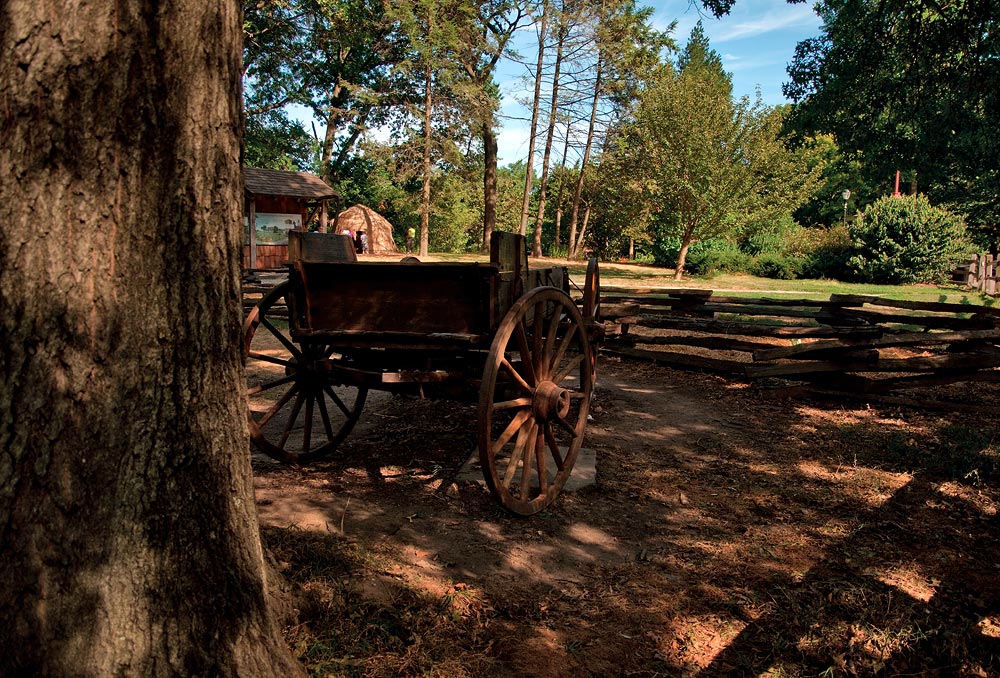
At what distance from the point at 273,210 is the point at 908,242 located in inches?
845

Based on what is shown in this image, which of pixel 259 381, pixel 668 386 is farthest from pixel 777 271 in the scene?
pixel 259 381

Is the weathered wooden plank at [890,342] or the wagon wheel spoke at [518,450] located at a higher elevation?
the weathered wooden plank at [890,342]

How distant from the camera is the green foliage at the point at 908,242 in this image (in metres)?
23.7

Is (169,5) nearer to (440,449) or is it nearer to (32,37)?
(32,37)

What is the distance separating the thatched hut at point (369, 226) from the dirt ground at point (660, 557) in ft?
97.7

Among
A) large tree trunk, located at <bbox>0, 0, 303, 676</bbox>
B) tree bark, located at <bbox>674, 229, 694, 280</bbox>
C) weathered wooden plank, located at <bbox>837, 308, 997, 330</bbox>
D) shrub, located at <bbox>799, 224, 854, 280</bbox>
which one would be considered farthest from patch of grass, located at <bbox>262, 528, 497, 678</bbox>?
shrub, located at <bbox>799, 224, 854, 280</bbox>

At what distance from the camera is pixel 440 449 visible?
5789 millimetres

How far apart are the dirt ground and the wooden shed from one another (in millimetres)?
17233

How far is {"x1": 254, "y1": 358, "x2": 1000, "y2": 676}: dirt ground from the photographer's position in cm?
295

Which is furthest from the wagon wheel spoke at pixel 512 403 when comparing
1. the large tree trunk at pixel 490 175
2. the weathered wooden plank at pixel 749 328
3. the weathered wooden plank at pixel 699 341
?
the large tree trunk at pixel 490 175

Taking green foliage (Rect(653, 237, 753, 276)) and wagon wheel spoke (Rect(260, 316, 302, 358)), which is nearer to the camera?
wagon wheel spoke (Rect(260, 316, 302, 358))

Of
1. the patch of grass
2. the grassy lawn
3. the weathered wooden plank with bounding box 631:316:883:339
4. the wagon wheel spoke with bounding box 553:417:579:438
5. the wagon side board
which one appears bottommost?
the patch of grass

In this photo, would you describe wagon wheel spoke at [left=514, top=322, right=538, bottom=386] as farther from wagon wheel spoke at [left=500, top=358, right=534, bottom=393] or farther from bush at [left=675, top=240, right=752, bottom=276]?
bush at [left=675, top=240, right=752, bottom=276]

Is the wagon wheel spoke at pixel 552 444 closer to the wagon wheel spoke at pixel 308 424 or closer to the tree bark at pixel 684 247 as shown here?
the wagon wheel spoke at pixel 308 424
